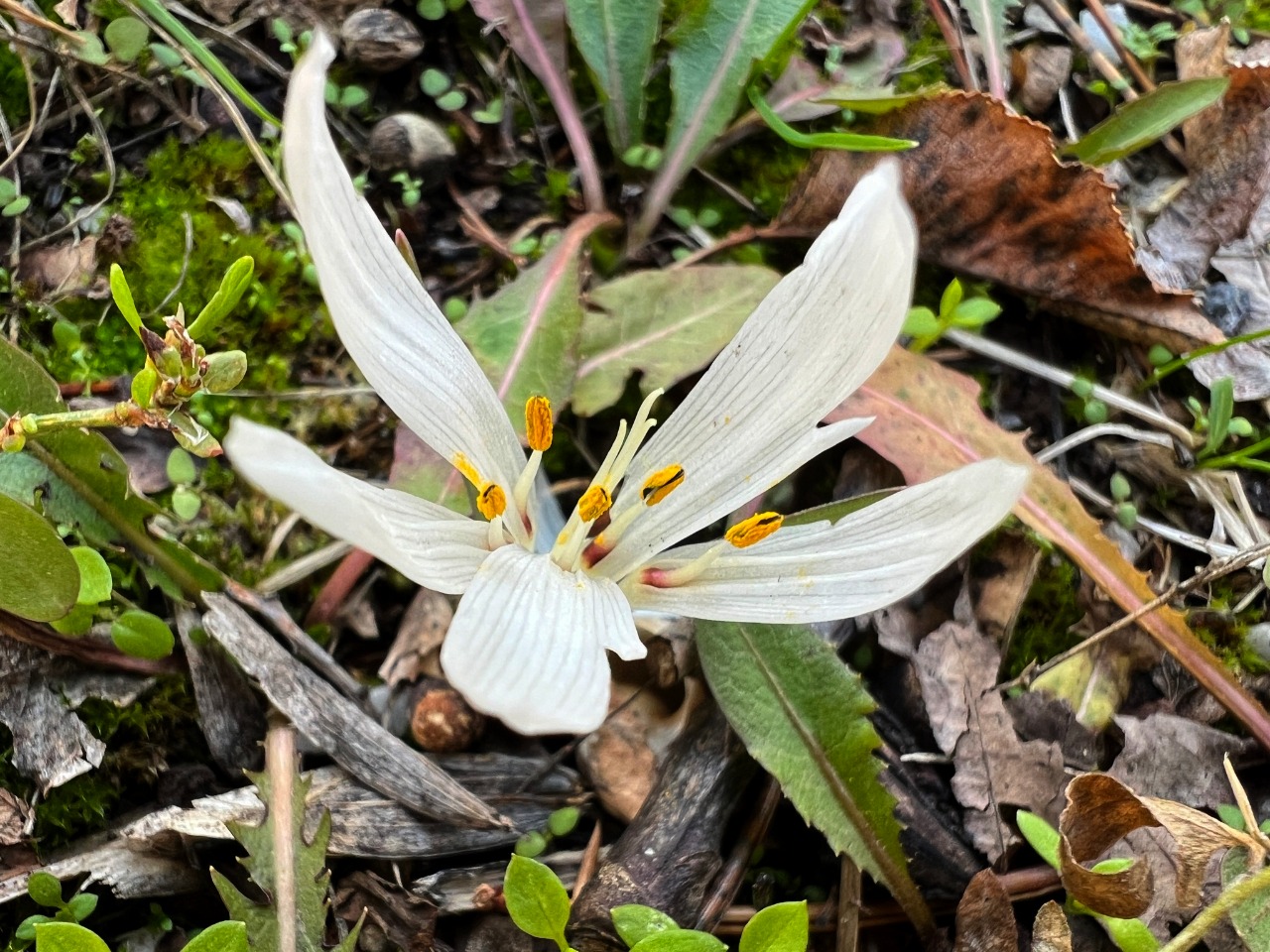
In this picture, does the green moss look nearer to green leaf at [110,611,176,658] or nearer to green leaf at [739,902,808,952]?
green leaf at [739,902,808,952]

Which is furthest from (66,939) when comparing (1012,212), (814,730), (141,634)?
(1012,212)

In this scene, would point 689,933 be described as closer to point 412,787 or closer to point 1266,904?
point 412,787

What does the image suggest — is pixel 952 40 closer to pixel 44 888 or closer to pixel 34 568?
pixel 34 568

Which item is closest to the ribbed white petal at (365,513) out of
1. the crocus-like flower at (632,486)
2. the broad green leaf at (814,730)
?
the crocus-like flower at (632,486)

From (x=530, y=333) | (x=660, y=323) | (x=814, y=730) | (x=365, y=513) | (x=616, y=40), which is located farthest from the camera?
(x=616, y=40)

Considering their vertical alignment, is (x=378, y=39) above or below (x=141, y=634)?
above

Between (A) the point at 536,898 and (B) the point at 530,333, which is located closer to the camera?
(A) the point at 536,898

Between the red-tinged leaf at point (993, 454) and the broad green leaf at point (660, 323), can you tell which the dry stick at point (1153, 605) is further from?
the broad green leaf at point (660, 323)
